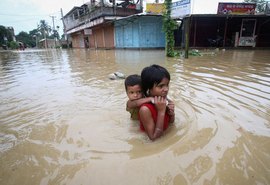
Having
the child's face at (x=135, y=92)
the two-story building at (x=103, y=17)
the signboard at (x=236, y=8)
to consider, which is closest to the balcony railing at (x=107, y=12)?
the two-story building at (x=103, y=17)

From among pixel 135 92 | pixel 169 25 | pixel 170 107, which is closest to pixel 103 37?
pixel 169 25

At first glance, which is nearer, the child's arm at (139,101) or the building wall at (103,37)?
the child's arm at (139,101)

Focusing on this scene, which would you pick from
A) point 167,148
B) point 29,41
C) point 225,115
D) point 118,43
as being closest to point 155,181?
point 167,148

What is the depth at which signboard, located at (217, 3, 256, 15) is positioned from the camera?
49.4ft

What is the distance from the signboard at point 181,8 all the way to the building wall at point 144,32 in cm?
691

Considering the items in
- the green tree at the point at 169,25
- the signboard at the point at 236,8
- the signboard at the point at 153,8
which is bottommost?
the green tree at the point at 169,25

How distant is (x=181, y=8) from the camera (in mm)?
10859

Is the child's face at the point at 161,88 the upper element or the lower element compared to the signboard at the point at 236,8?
lower

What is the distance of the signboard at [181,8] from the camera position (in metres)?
10.5

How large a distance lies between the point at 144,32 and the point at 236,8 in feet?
26.2

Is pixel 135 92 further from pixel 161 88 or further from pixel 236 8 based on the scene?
pixel 236 8

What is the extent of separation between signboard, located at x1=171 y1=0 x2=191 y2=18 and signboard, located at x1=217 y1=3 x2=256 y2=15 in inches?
236

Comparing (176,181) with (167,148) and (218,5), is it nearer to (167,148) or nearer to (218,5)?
(167,148)

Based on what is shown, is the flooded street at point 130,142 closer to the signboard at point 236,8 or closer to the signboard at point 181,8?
the signboard at point 181,8
